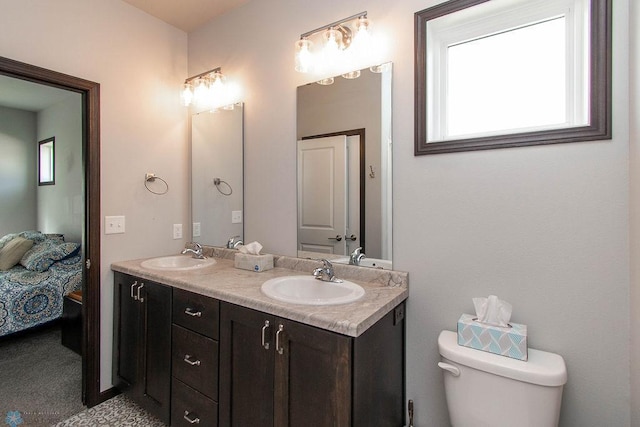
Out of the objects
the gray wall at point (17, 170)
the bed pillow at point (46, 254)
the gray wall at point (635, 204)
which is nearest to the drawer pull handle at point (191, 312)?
the gray wall at point (635, 204)

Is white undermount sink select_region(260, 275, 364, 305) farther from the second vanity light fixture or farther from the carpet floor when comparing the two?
the carpet floor

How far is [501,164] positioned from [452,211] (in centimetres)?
27

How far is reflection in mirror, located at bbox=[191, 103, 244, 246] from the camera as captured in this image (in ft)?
7.18

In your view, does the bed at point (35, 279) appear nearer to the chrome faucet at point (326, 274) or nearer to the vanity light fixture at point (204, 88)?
the vanity light fixture at point (204, 88)

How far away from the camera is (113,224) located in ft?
6.65

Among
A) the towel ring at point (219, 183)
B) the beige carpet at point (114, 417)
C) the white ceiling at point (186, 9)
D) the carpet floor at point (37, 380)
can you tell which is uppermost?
the white ceiling at point (186, 9)

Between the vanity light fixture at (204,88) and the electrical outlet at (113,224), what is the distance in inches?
37.9

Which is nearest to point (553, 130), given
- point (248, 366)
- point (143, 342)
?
point (248, 366)

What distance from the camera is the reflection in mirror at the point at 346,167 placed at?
5.17 feet

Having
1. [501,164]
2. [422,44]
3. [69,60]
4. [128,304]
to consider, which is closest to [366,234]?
[501,164]

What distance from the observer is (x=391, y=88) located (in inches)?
60.6

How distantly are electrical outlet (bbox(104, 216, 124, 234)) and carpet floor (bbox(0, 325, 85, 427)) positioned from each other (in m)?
1.07

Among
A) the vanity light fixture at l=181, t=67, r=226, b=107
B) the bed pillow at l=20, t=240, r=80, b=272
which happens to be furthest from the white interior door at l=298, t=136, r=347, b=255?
the bed pillow at l=20, t=240, r=80, b=272

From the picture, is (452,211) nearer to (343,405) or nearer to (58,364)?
(343,405)
